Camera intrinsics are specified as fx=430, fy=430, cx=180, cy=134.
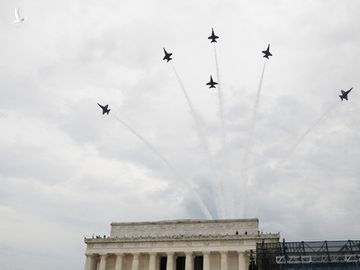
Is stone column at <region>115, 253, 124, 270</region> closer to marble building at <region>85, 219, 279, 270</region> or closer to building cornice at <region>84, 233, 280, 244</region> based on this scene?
marble building at <region>85, 219, 279, 270</region>

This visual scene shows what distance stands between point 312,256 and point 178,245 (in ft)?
101

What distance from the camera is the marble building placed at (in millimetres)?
69125

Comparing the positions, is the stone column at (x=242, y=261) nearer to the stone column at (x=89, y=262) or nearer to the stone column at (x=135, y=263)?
the stone column at (x=135, y=263)

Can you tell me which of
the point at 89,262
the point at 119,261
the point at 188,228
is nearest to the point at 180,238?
the point at 188,228

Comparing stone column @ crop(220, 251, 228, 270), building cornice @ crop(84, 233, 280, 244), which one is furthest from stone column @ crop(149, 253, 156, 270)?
stone column @ crop(220, 251, 228, 270)

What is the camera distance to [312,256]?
147ft

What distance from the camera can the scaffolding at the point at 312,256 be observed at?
44375 millimetres

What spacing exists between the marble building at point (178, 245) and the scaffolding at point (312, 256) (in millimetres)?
21060

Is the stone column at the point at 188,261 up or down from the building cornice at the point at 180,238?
down

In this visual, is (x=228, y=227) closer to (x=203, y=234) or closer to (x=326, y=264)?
(x=203, y=234)

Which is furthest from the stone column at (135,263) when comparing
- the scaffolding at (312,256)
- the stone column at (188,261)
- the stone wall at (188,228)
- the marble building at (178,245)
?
the scaffolding at (312,256)

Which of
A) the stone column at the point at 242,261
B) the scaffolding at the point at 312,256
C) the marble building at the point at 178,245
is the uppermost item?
the marble building at the point at 178,245

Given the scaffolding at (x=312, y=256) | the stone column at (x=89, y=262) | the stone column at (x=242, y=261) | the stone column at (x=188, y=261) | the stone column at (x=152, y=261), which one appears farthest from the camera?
the stone column at (x=89, y=262)

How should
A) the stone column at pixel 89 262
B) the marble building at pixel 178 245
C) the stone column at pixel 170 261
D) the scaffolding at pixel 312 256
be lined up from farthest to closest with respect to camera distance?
the stone column at pixel 89 262, the stone column at pixel 170 261, the marble building at pixel 178 245, the scaffolding at pixel 312 256
